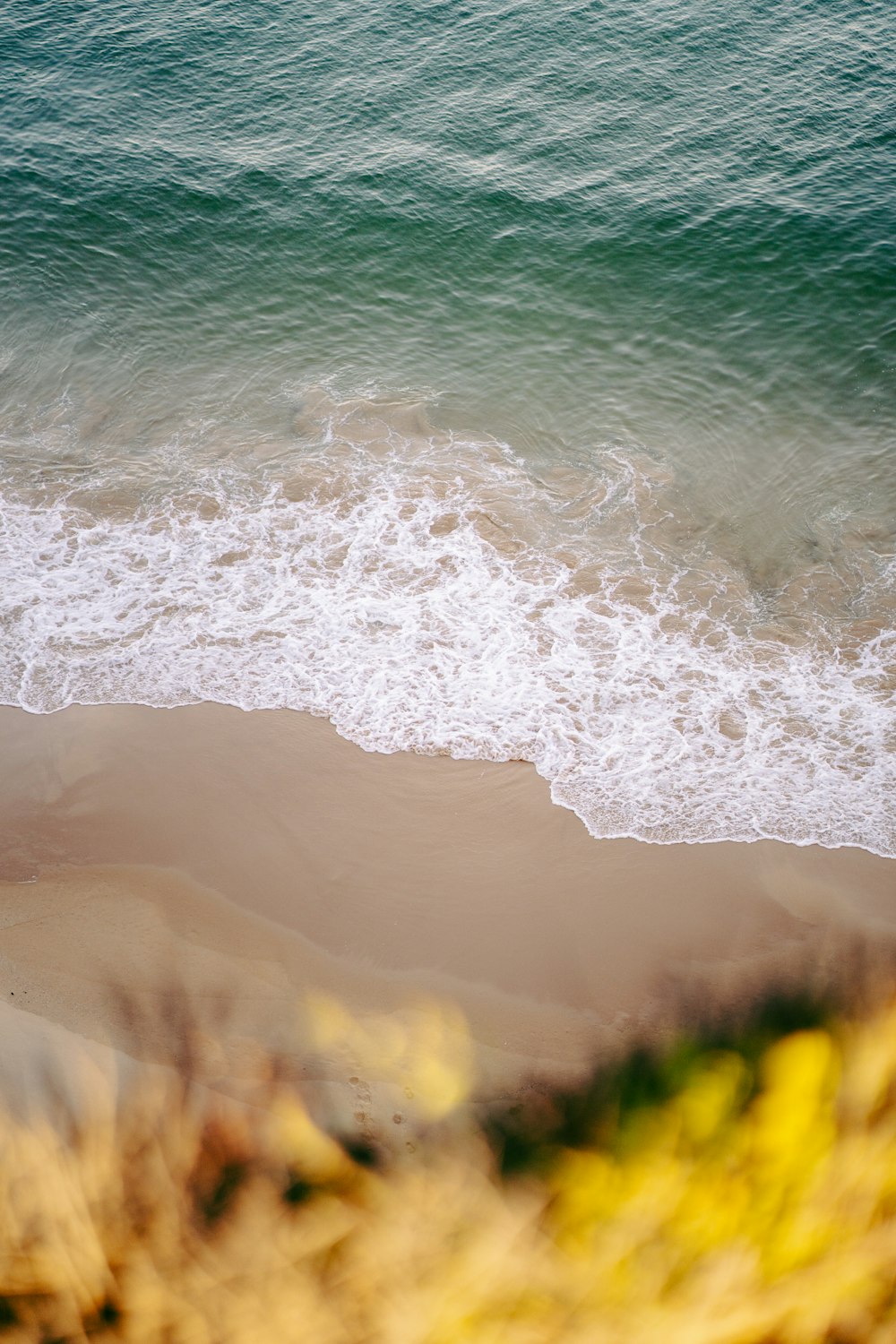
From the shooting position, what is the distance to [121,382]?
14.0 meters

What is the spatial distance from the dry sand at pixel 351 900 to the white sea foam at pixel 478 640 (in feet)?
1.50

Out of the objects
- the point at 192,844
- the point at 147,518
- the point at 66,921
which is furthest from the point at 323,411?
the point at 66,921

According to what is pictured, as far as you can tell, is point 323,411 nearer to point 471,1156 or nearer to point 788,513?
point 788,513

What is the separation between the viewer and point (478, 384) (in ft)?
45.4

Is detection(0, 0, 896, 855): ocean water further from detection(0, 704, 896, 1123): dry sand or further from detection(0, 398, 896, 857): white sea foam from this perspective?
detection(0, 704, 896, 1123): dry sand

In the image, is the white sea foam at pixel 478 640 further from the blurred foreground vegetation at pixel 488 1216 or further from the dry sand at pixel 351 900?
the blurred foreground vegetation at pixel 488 1216

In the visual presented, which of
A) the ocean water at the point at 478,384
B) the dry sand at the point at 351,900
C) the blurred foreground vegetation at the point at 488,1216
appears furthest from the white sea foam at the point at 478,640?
the blurred foreground vegetation at the point at 488,1216

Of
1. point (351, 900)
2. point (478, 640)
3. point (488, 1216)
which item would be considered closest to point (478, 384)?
point (478, 640)

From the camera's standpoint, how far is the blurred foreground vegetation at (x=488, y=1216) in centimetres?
550

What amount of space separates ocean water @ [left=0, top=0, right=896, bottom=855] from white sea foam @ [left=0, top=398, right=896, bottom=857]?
45 millimetres

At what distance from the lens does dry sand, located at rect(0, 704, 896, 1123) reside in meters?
7.04

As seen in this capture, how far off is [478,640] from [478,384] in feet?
17.7

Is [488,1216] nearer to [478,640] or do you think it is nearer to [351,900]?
[351,900]

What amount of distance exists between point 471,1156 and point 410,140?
1796 centimetres
